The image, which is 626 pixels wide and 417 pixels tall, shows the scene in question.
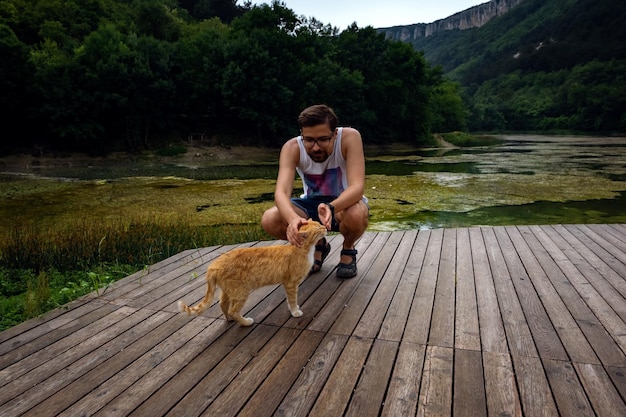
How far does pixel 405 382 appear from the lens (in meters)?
1.48

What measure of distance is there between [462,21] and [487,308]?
174 metres

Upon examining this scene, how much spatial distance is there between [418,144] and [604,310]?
3219 centimetres

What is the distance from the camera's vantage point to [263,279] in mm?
1966

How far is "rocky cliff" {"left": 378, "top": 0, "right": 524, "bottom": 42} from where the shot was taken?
136 m

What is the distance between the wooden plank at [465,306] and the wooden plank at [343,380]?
1.57 ft

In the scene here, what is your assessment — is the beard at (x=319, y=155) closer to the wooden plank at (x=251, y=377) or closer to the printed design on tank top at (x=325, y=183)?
the printed design on tank top at (x=325, y=183)

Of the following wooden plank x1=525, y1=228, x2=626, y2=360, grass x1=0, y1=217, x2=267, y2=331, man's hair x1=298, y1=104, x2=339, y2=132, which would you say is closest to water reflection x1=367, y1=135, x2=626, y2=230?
wooden plank x1=525, y1=228, x2=626, y2=360

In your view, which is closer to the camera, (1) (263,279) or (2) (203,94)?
(1) (263,279)

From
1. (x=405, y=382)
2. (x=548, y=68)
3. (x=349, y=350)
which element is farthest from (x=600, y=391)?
(x=548, y=68)

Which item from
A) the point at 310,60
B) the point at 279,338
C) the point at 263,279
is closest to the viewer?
the point at 279,338

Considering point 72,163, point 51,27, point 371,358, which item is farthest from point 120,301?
point 51,27

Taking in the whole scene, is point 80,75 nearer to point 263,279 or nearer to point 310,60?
point 310,60

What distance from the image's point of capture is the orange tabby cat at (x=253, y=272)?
187cm

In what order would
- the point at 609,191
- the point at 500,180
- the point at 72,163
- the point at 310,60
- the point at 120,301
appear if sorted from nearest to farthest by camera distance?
the point at 120,301, the point at 609,191, the point at 500,180, the point at 72,163, the point at 310,60
